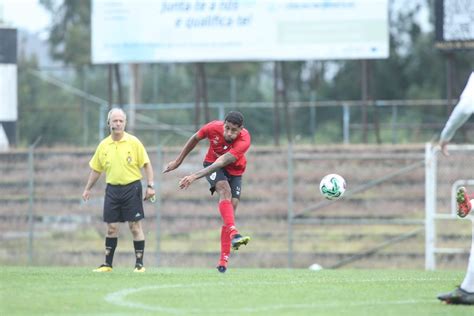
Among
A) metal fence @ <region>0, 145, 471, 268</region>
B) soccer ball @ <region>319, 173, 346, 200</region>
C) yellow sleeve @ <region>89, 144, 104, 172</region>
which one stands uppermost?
yellow sleeve @ <region>89, 144, 104, 172</region>

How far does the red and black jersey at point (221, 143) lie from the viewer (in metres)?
13.7

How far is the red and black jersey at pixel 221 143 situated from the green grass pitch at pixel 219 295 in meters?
1.62

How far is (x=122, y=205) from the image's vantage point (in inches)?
575

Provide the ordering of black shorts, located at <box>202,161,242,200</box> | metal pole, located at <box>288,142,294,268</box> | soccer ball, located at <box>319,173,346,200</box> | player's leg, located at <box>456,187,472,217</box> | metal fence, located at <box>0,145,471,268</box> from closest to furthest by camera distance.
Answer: player's leg, located at <box>456,187,472,217</box>, black shorts, located at <box>202,161,242,200</box>, soccer ball, located at <box>319,173,346,200</box>, metal pole, located at <box>288,142,294,268</box>, metal fence, located at <box>0,145,471,268</box>

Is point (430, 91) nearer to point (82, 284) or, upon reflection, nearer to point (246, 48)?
point (246, 48)

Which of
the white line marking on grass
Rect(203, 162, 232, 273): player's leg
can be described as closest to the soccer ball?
Rect(203, 162, 232, 273): player's leg

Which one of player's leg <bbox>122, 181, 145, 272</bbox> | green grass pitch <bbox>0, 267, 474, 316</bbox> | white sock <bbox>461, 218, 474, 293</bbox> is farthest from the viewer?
player's leg <bbox>122, 181, 145, 272</bbox>

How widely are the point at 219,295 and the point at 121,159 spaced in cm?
455

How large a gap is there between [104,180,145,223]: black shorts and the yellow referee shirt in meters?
0.10

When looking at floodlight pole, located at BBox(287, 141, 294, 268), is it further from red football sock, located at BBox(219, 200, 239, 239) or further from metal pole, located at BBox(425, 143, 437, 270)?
red football sock, located at BBox(219, 200, 239, 239)

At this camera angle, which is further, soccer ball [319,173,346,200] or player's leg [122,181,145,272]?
soccer ball [319,173,346,200]

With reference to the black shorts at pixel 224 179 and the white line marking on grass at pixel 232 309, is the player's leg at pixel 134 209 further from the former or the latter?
the white line marking on grass at pixel 232 309

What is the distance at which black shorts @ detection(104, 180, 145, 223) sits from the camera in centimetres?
1456

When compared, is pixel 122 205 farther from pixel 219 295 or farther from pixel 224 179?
pixel 219 295
